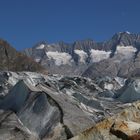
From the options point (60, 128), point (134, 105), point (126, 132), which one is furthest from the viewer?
point (60, 128)

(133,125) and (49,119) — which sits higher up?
(133,125)

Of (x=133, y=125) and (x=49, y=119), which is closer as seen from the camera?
(x=133, y=125)

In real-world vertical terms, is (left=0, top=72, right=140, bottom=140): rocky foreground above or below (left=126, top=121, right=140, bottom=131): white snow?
below

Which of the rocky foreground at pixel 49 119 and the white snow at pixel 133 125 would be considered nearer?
the white snow at pixel 133 125

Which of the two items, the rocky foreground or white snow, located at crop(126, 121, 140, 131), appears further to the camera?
the rocky foreground

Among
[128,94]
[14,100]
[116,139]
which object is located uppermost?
[116,139]

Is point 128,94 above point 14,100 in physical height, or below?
below

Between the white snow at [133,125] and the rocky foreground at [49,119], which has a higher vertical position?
the white snow at [133,125]

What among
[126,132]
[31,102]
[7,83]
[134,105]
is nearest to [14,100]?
[31,102]

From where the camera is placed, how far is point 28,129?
623 inches

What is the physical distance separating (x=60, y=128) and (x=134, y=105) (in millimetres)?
3049

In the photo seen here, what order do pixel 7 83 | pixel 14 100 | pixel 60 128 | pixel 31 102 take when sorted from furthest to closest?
pixel 7 83 < pixel 14 100 < pixel 31 102 < pixel 60 128

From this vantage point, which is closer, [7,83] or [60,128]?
[60,128]

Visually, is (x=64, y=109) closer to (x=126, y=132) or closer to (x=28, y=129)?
(x=28, y=129)
